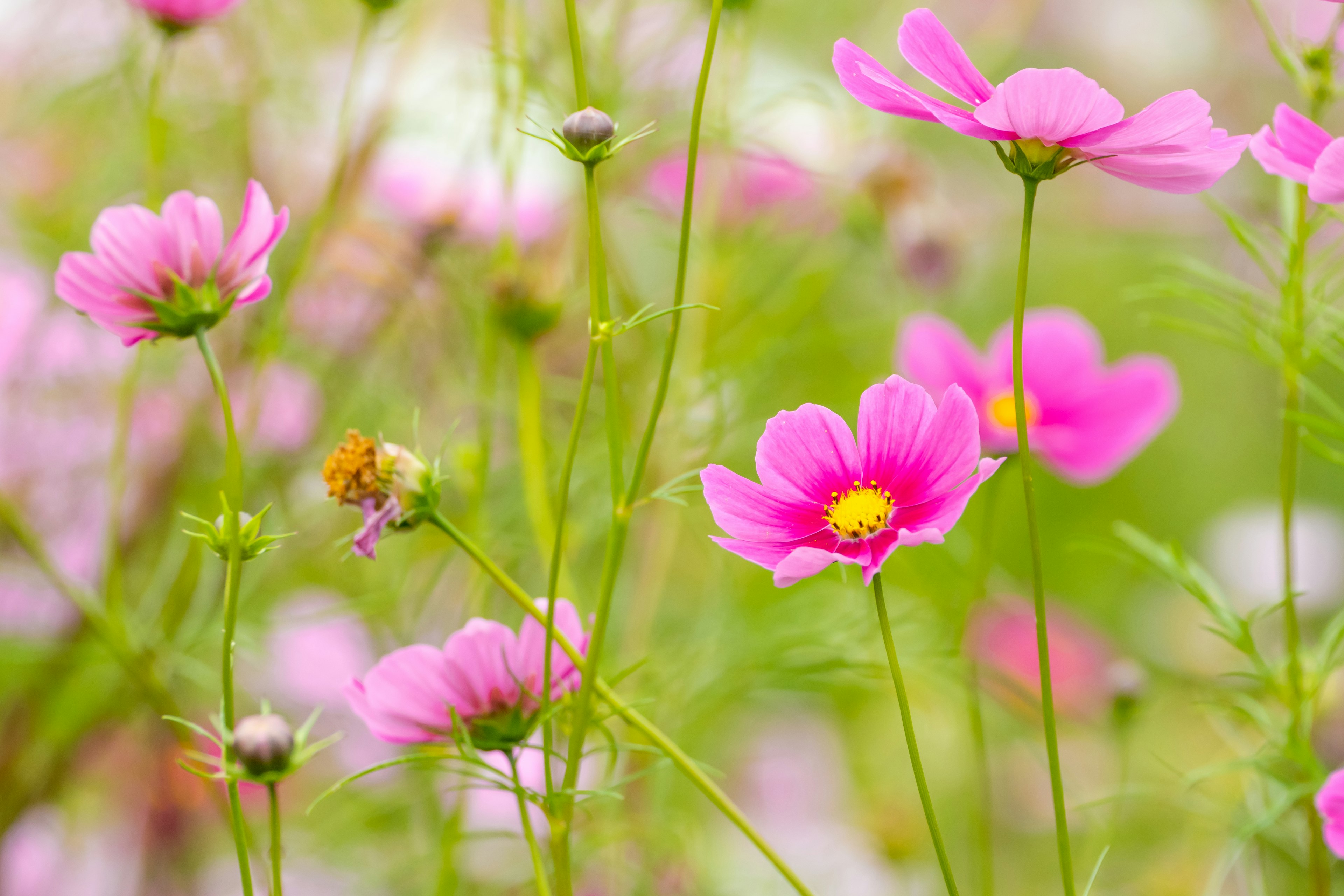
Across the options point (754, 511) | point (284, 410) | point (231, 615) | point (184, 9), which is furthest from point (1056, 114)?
point (284, 410)

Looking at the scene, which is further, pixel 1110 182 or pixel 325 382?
pixel 1110 182

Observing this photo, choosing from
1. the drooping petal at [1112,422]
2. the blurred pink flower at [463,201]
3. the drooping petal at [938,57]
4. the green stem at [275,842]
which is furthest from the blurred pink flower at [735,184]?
the green stem at [275,842]

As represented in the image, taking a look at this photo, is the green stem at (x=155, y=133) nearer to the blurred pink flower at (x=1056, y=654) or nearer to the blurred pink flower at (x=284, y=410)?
the blurred pink flower at (x=284, y=410)

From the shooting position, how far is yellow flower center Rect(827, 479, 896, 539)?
0.26 metres

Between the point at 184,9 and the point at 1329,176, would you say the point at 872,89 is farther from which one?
the point at 184,9

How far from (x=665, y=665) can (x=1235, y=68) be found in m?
1.26

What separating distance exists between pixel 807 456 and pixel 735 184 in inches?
16.3

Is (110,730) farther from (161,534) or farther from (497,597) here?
(497,597)

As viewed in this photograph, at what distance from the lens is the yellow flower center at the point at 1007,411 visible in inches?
18.1

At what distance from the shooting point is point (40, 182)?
2.65ft

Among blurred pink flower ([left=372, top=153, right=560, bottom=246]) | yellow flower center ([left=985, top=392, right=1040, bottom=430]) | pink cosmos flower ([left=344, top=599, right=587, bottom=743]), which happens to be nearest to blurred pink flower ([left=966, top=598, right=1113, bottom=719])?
yellow flower center ([left=985, top=392, right=1040, bottom=430])

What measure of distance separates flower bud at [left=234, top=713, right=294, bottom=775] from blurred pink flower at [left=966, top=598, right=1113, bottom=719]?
0.57 m

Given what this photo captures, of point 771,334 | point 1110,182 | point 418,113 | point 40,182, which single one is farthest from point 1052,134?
point 1110,182

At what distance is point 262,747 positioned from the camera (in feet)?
0.83
